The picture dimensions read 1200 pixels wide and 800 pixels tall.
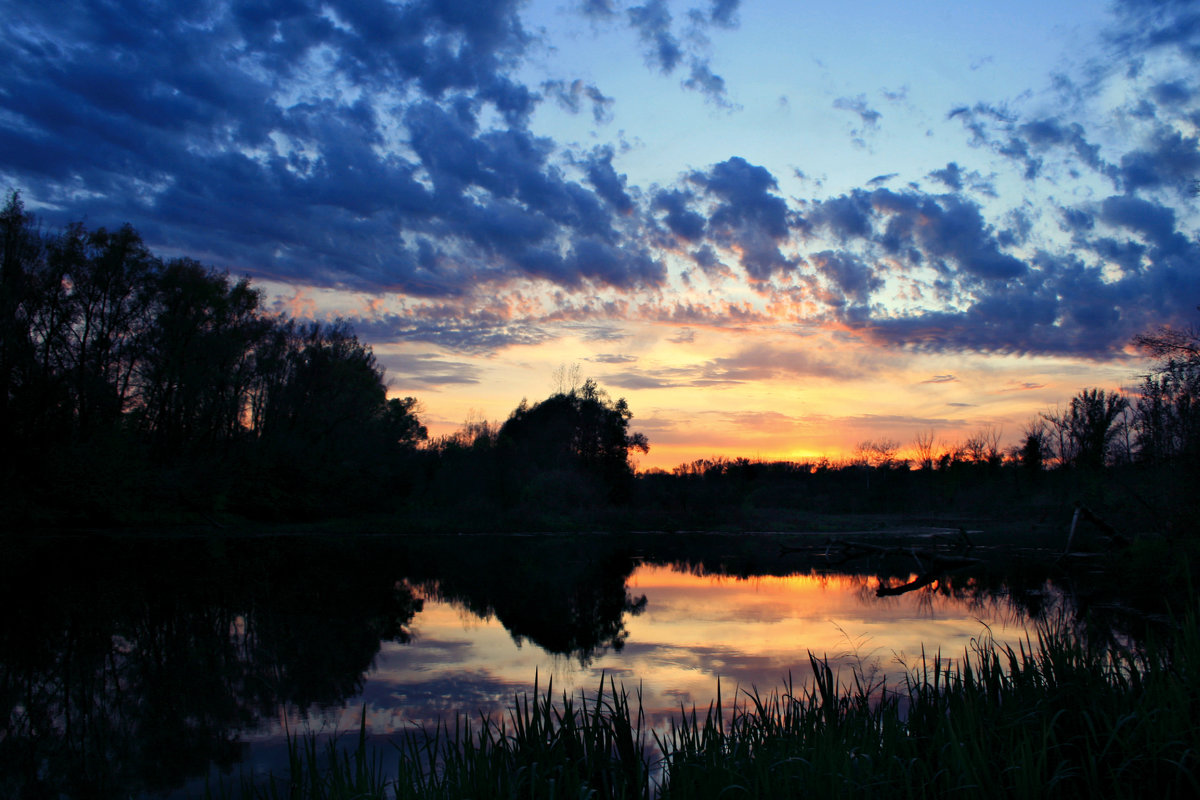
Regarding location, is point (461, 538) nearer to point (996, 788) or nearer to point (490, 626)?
point (490, 626)

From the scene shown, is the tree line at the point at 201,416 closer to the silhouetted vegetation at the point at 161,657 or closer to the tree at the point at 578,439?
the tree at the point at 578,439

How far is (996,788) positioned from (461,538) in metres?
30.8

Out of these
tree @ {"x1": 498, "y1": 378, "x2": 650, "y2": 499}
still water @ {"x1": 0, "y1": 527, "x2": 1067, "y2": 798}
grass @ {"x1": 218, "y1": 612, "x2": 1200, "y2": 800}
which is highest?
tree @ {"x1": 498, "y1": 378, "x2": 650, "y2": 499}

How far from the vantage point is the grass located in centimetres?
441

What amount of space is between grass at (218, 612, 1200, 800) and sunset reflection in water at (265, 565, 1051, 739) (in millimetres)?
874

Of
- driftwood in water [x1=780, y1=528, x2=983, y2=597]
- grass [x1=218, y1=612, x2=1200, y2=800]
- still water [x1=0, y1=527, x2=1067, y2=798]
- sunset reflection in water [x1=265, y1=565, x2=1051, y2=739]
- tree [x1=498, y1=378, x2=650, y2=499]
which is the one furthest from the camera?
tree [x1=498, y1=378, x2=650, y2=499]

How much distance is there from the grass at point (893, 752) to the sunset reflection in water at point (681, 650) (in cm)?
87

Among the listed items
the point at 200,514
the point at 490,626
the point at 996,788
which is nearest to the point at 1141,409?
the point at 490,626

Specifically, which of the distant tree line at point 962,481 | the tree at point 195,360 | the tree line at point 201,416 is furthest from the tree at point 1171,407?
the tree at point 195,360

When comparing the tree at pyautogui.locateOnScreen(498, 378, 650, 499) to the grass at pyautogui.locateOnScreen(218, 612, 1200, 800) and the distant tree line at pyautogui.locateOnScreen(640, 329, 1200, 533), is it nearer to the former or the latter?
the distant tree line at pyautogui.locateOnScreen(640, 329, 1200, 533)

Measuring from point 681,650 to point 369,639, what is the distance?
5.49 m

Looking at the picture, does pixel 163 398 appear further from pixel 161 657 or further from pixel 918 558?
pixel 918 558

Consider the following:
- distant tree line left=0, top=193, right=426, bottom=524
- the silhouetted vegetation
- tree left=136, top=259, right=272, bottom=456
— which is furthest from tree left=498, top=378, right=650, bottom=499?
the silhouetted vegetation

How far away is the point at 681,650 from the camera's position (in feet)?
39.7
